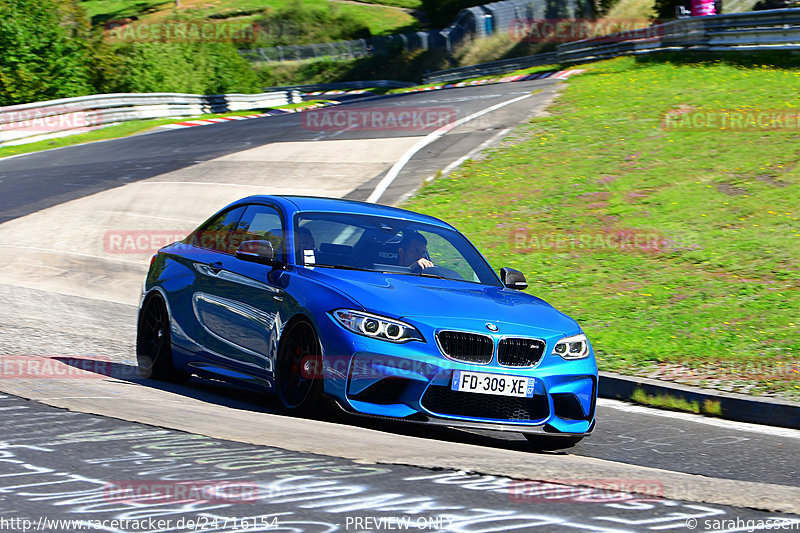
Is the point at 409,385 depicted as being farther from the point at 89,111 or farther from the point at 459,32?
the point at 459,32

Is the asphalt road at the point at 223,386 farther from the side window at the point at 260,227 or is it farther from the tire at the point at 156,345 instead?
the side window at the point at 260,227

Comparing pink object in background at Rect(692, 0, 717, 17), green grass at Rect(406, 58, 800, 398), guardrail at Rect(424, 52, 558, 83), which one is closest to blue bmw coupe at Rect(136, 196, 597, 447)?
green grass at Rect(406, 58, 800, 398)

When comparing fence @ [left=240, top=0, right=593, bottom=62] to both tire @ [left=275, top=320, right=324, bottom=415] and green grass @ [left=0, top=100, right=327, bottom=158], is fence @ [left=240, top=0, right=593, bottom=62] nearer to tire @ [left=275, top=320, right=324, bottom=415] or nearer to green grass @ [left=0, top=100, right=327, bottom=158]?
green grass @ [left=0, top=100, right=327, bottom=158]

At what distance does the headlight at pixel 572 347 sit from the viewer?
662cm

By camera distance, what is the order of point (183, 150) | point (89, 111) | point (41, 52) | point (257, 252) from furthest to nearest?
point (41, 52), point (89, 111), point (183, 150), point (257, 252)

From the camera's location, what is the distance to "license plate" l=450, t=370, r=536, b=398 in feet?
20.2

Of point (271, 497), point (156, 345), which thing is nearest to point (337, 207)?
point (156, 345)

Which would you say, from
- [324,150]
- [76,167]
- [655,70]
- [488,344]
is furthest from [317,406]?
[655,70]

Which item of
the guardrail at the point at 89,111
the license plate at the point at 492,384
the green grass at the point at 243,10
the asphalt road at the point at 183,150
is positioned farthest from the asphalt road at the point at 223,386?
the green grass at the point at 243,10

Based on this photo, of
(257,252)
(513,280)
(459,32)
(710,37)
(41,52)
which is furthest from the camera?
(459,32)

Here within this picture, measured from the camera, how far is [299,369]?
655 cm

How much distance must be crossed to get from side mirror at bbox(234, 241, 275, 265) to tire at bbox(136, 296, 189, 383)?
4.51 feet

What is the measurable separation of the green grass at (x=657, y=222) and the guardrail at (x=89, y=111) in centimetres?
1536

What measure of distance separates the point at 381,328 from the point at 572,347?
1355mm
